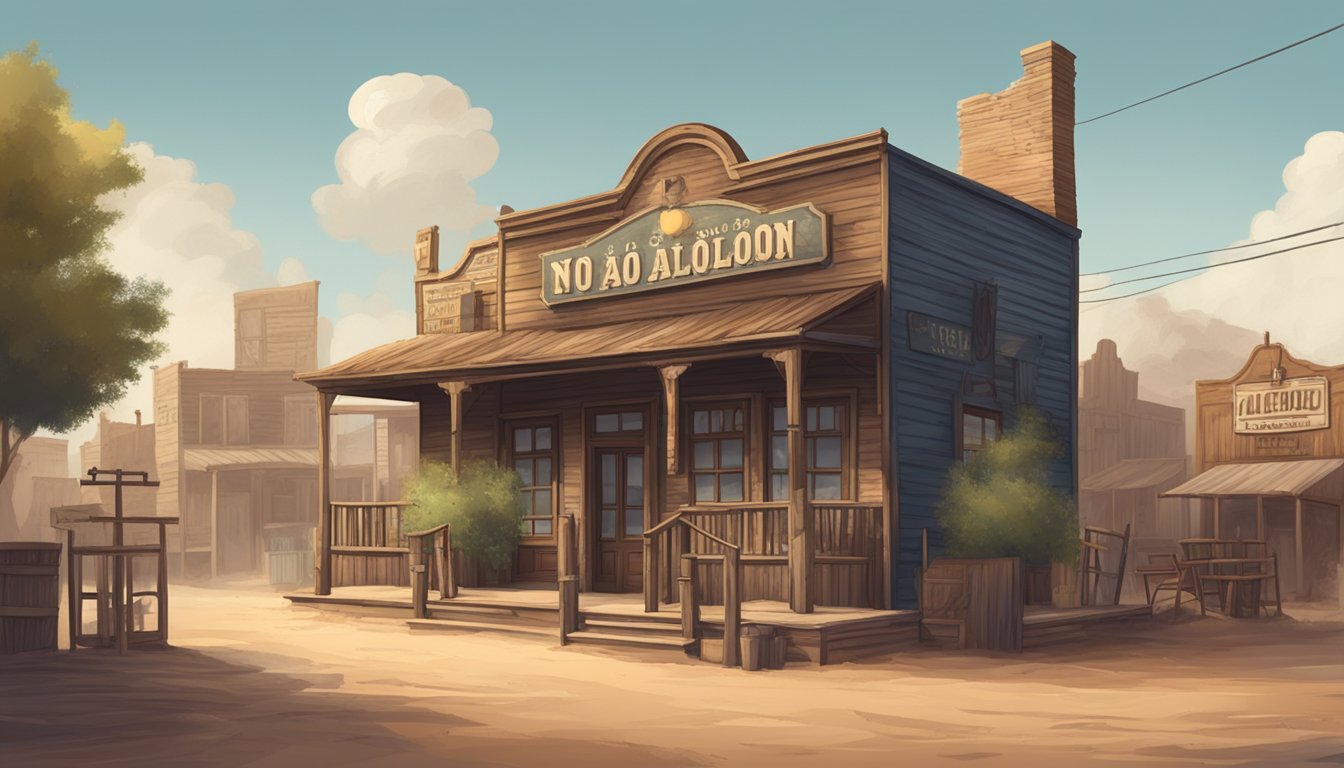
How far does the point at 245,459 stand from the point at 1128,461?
2265 centimetres

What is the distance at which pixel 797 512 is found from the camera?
14844 mm

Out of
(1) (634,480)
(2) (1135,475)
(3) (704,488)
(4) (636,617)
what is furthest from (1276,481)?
(4) (636,617)

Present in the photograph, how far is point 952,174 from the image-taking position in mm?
17641

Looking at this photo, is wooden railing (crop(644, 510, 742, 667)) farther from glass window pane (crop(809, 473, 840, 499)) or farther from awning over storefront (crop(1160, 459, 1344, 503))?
awning over storefront (crop(1160, 459, 1344, 503))

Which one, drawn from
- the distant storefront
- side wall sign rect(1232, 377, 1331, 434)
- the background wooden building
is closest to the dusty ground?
the distant storefront

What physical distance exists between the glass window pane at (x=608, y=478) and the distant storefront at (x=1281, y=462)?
424 inches

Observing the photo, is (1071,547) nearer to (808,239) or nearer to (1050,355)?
(1050,355)

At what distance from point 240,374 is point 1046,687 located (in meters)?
29.9

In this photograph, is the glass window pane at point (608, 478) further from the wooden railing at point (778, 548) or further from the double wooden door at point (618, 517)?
the wooden railing at point (778, 548)

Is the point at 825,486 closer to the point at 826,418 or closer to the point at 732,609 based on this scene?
the point at 826,418

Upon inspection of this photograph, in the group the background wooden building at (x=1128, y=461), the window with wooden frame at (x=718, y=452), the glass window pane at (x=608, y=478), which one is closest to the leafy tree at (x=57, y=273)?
the glass window pane at (x=608, y=478)

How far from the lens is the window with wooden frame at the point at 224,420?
37.6 metres

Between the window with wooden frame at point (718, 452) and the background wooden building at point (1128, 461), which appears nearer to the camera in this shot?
the window with wooden frame at point (718, 452)

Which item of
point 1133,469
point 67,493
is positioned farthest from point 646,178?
point 67,493
